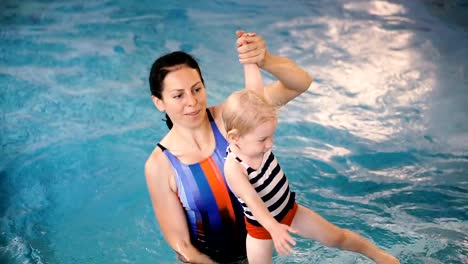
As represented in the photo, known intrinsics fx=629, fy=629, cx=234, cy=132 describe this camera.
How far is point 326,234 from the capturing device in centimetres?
326

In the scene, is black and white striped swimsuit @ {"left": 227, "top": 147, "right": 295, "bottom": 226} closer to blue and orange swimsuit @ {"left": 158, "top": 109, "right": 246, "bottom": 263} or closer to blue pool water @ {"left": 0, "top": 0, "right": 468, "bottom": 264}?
blue and orange swimsuit @ {"left": 158, "top": 109, "right": 246, "bottom": 263}

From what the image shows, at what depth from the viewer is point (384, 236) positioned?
170 inches

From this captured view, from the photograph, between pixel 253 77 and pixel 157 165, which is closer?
pixel 253 77

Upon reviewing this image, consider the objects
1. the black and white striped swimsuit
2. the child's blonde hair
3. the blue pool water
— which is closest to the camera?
the child's blonde hair

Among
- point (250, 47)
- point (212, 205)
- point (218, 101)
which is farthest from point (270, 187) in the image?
point (218, 101)

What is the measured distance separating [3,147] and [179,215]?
9.27 ft

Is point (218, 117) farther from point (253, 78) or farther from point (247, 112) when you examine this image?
point (247, 112)

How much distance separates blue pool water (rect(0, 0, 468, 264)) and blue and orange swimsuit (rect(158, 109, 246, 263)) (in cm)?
71

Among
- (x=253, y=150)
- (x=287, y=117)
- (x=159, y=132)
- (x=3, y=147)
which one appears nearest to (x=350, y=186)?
(x=287, y=117)

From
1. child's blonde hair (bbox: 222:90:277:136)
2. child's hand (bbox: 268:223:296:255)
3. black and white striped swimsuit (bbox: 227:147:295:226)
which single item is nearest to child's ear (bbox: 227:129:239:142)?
child's blonde hair (bbox: 222:90:277:136)

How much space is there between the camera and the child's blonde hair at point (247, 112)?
2.70 m

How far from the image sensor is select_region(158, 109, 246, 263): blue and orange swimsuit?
128 inches

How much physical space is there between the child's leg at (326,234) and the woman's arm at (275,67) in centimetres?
60

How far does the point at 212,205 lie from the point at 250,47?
885 millimetres
